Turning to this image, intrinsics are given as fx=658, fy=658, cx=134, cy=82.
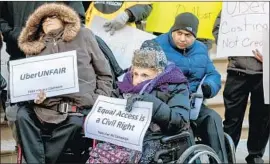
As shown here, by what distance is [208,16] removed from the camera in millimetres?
5672

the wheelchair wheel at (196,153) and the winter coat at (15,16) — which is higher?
the winter coat at (15,16)

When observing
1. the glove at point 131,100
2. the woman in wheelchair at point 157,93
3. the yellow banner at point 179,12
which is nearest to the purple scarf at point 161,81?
the woman in wheelchair at point 157,93

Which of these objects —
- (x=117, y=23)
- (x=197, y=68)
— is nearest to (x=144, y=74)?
(x=197, y=68)

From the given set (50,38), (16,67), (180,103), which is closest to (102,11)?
(50,38)

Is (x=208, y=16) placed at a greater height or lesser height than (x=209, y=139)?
greater

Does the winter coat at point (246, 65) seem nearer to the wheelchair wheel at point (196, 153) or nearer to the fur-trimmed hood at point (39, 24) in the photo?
the wheelchair wheel at point (196, 153)

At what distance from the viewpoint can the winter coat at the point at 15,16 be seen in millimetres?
5543

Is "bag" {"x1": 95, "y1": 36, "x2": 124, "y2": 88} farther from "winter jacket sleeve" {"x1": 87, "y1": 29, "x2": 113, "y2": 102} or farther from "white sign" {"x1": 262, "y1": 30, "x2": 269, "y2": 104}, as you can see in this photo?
"white sign" {"x1": 262, "y1": 30, "x2": 269, "y2": 104}

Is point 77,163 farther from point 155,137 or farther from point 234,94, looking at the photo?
point 234,94

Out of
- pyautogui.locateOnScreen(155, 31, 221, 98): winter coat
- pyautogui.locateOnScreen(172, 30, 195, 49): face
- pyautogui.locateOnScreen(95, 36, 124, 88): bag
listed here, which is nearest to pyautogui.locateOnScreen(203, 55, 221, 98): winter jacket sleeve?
pyautogui.locateOnScreen(155, 31, 221, 98): winter coat

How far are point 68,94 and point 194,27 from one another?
1.07 m

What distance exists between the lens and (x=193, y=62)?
4914mm

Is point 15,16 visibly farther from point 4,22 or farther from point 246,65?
point 246,65

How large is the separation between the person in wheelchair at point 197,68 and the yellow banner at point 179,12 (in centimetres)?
69
